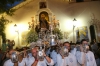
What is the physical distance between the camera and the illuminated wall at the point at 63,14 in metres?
14.7

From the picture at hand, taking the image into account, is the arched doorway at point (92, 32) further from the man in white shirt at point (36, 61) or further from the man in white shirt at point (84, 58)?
the man in white shirt at point (36, 61)

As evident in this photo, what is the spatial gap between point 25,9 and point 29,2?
0.87m

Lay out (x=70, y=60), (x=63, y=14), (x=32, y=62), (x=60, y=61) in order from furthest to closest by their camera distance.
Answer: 1. (x=63, y=14)
2. (x=70, y=60)
3. (x=60, y=61)
4. (x=32, y=62)

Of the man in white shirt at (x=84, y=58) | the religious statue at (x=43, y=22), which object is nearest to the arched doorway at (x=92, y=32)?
the religious statue at (x=43, y=22)

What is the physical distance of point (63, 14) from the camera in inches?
591

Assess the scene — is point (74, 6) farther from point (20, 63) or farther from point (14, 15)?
point (20, 63)

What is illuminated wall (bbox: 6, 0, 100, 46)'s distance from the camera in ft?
48.1

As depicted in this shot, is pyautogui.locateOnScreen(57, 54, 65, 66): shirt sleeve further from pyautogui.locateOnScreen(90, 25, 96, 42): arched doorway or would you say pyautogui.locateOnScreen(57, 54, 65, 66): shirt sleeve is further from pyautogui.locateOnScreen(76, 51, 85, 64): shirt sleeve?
pyautogui.locateOnScreen(90, 25, 96, 42): arched doorway

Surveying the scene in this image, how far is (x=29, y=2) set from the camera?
1548cm

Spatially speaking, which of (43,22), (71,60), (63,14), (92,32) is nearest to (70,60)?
(71,60)

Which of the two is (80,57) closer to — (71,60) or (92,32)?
(71,60)

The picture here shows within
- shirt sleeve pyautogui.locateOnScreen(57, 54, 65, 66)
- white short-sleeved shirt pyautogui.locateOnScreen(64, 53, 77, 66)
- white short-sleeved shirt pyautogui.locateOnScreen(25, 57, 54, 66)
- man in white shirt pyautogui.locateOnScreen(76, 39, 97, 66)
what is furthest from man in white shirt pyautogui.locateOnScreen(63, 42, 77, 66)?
white short-sleeved shirt pyautogui.locateOnScreen(25, 57, 54, 66)

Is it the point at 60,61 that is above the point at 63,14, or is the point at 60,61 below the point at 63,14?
below

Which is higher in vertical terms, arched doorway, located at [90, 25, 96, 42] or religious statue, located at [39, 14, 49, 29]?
religious statue, located at [39, 14, 49, 29]
